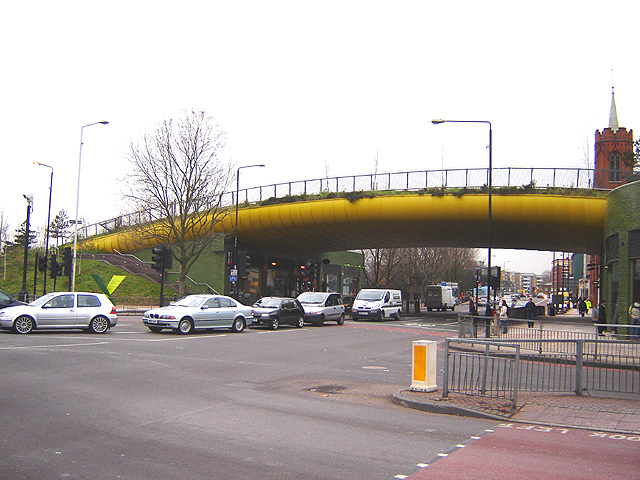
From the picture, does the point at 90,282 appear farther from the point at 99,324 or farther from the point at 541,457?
the point at 541,457

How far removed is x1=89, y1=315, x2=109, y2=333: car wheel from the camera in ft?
71.1

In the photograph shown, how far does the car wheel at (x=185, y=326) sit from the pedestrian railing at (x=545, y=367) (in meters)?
13.5

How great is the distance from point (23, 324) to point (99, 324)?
2559 mm

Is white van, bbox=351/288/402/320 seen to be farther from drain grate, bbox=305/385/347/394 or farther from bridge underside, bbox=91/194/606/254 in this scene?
drain grate, bbox=305/385/347/394

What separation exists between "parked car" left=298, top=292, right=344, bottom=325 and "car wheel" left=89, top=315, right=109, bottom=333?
12559 millimetres

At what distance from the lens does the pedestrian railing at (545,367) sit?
433 inches

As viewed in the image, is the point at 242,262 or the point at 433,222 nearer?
the point at 242,262

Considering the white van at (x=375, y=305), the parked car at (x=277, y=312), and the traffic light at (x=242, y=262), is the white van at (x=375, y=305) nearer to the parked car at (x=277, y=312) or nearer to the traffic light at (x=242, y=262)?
the traffic light at (x=242, y=262)

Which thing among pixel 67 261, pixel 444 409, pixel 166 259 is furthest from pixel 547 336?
pixel 67 261

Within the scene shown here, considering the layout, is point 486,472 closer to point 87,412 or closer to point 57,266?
point 87,412

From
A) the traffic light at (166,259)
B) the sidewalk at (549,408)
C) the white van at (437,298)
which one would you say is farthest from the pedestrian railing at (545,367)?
the white van at (437,298)

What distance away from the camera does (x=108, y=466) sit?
6312mm

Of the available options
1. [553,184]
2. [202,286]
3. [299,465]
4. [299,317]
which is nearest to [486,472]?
[299,465]

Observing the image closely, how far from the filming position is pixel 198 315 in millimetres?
23344
